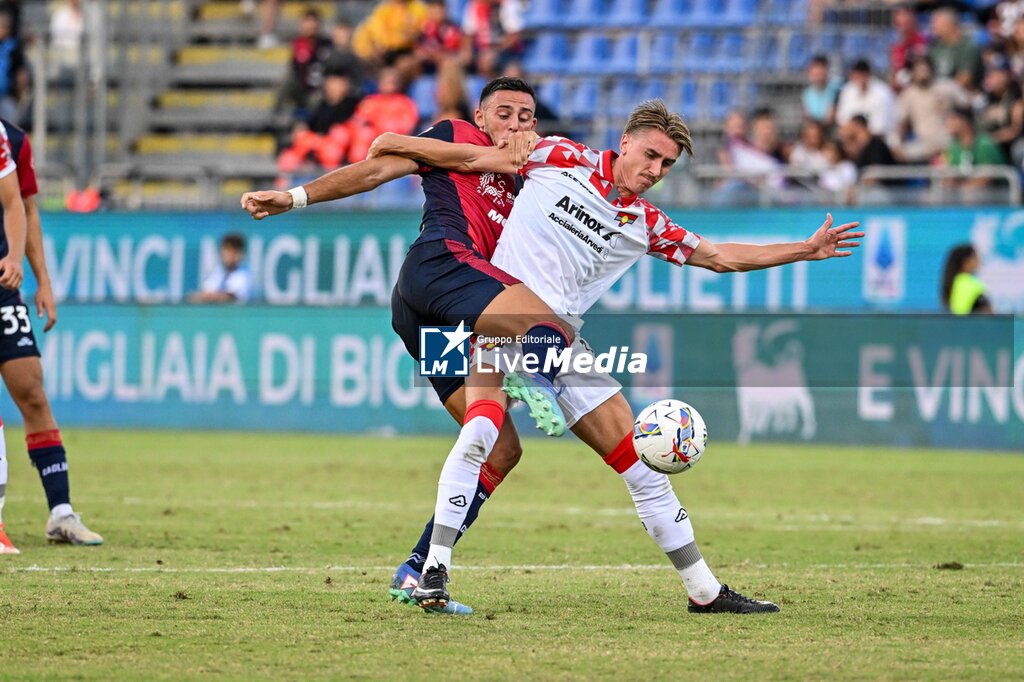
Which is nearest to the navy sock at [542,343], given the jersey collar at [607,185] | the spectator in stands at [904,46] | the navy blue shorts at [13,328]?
the jersey collar at [607,185]

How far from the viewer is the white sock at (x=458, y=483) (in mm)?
6988

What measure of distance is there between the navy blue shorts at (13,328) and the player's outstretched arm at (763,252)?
3973mm

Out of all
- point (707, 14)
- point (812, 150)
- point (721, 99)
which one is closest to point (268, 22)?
point (707, 14)

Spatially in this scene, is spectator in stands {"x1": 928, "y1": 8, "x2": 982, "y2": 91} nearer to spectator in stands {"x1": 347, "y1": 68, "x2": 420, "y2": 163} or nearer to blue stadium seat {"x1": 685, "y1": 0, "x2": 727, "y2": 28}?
blue stadium seat {"x1": 685, "y1": 0, "x2": 727, "y2": 28}

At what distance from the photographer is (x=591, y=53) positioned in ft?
81.2

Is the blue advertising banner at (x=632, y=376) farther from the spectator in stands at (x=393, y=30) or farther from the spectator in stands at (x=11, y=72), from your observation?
the spectator in stands at (x=393, y=30)

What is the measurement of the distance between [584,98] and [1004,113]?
633 centimetres

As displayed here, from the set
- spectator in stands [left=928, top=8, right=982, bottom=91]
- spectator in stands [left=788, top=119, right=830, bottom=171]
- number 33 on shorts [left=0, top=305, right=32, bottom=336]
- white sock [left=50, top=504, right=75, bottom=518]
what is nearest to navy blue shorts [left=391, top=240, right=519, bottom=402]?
number 33 on shorts [left=0, top=305, right=32, bottom=336]

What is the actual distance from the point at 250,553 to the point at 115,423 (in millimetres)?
10818

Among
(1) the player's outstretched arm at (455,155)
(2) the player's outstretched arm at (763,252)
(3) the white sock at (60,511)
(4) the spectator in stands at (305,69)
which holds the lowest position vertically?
(3) the white sock at (60,511)

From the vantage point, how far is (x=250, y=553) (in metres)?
9.18

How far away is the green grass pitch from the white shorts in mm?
884

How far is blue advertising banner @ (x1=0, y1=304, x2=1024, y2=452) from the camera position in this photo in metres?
17.3

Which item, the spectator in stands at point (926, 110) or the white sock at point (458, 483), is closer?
the white sock at point (458, 483)
